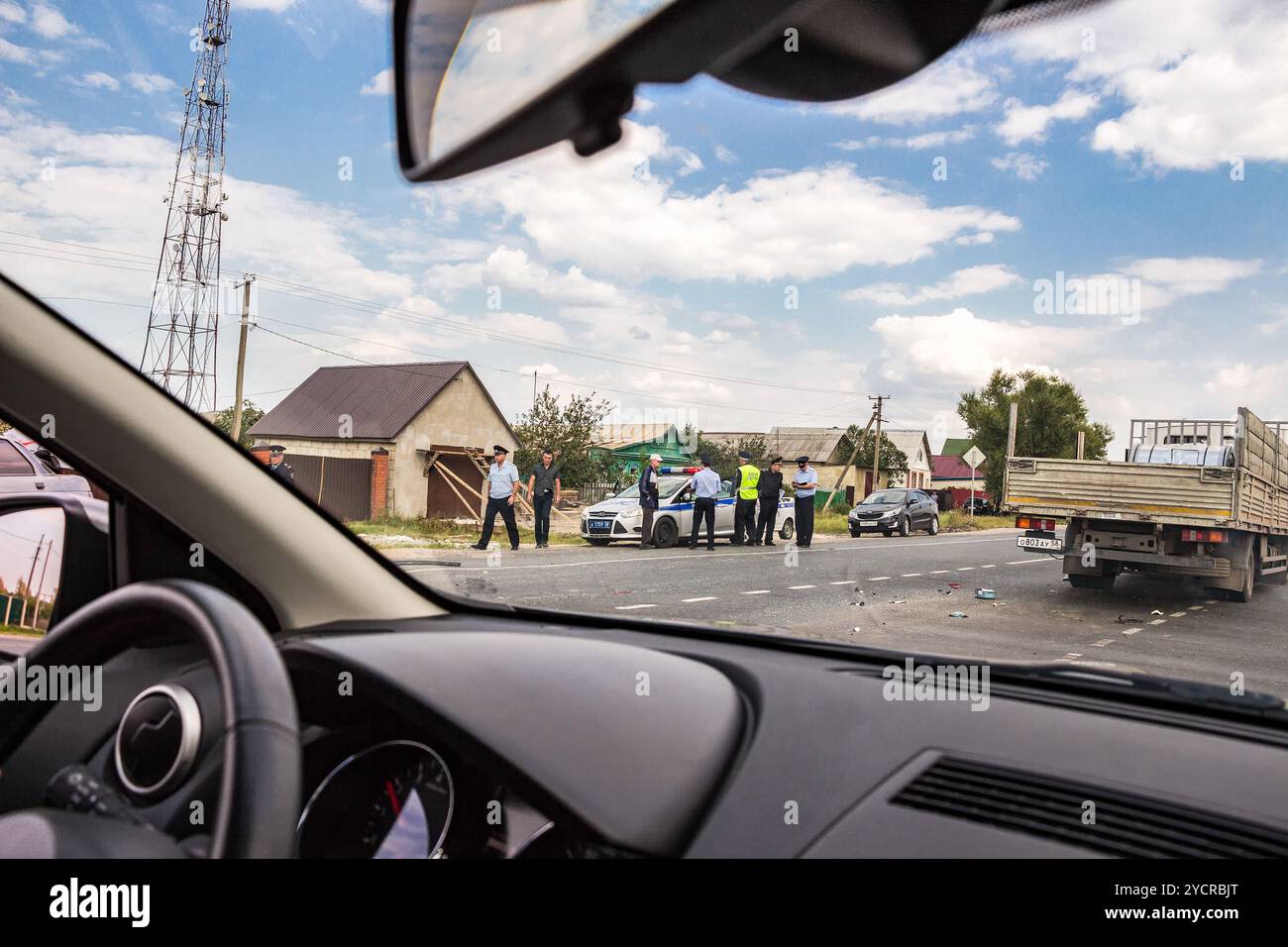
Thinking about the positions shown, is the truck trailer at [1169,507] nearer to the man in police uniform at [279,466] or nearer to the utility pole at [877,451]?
the utility pole at [877,451]

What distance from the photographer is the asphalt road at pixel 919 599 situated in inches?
85.7

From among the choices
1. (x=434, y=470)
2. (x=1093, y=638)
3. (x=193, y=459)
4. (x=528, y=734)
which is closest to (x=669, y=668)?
(x=528, y=734)

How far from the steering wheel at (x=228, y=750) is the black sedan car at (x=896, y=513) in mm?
2774

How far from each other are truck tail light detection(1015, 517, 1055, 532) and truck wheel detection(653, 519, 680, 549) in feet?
5.89

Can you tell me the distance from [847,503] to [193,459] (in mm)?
3445

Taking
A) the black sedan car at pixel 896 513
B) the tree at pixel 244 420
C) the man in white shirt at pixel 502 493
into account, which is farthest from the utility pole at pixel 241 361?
the black sedan car at pixel 896 513

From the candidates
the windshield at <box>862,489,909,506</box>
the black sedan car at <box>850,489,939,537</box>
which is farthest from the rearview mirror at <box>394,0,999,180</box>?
the windshield at <box>862,489,909,506</box>

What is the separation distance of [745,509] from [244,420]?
9.91 ft

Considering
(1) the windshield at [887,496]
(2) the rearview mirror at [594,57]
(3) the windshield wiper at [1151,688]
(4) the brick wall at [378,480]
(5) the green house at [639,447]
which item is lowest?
(3) the windshield wiper at [1151,688]

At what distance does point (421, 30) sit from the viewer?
1.82 metres
